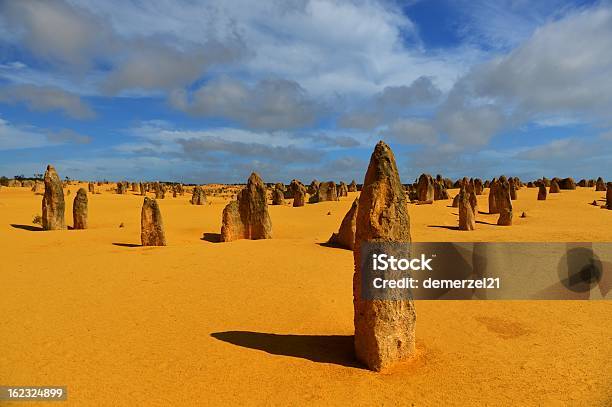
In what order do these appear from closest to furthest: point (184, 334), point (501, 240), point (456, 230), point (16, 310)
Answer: point (184, 334), point (16, 310), point (501, 240), point (456, 230)

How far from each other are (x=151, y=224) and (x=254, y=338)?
1058 cm

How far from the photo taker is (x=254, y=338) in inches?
300

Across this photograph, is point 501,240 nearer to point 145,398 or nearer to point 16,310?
point 145,398

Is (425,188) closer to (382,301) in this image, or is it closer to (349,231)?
(349,231)

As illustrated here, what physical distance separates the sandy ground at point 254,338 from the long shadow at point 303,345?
0.03m

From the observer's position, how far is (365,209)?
6.77 metres

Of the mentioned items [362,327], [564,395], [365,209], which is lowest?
[564,395]

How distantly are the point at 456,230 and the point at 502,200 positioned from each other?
497 centimetres

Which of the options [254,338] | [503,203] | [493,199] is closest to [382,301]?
[254,338]

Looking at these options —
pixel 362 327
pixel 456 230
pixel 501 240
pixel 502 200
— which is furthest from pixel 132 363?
pixel 502 200

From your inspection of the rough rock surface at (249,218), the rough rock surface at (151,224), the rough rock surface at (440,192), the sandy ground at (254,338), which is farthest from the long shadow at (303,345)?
the rough rock surface at (440,192)

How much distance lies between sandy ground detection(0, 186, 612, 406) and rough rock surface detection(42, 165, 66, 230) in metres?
7.26

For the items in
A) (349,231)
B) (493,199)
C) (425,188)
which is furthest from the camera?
(425,188)

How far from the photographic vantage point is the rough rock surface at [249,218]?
18.4m
